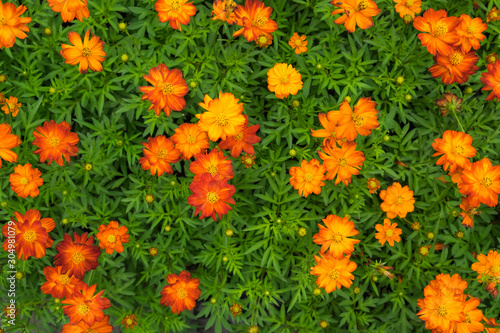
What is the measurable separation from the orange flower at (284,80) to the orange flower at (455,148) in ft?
2.88

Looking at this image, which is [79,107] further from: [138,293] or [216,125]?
[138,293]

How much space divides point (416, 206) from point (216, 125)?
4.88 feet

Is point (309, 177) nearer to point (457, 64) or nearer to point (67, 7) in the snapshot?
point (457, 64)

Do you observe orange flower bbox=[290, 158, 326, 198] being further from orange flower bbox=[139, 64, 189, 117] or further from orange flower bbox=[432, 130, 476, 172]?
orange flower bbox=[139, 64, 189, 117]

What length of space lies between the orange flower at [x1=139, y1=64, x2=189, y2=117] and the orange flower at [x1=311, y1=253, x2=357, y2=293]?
3.96 ft

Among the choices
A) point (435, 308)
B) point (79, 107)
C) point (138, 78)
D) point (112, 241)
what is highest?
point (138, 78)

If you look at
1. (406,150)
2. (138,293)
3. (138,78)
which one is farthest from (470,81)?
(138,293)

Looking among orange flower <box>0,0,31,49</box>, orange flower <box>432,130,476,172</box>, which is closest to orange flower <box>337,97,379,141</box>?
orange flower <box>432,130,476,172</box>

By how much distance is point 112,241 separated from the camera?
2217mm

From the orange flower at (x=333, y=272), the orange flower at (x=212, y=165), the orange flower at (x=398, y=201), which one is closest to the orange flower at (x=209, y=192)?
the orange flower at (x=212, y=165)

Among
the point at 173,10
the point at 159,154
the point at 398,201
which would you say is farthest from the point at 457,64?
the point at 159,154

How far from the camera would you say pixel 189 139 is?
216 centimetres

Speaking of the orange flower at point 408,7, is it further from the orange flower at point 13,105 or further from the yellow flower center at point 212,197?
the orange flower at point 13,105

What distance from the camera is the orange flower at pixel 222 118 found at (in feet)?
6.49
